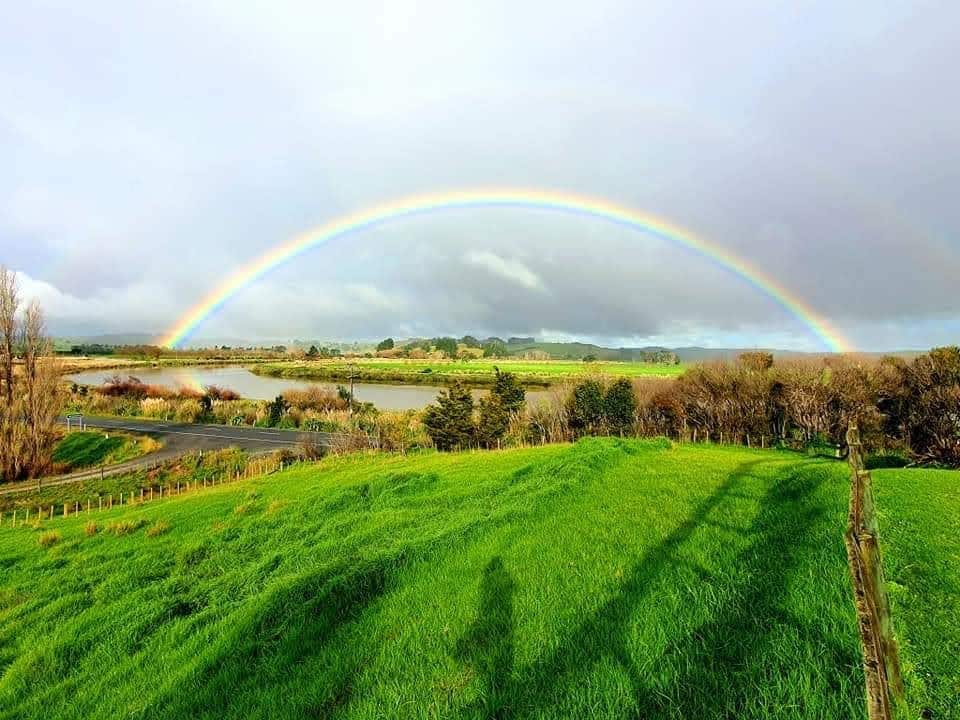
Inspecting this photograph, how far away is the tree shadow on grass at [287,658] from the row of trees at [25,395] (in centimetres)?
3189

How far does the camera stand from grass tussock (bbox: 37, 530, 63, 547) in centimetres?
1280

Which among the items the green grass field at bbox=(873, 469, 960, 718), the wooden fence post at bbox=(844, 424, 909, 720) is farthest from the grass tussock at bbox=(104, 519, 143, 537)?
the wooden fence post at bbox=(844, 424, 909, 720)

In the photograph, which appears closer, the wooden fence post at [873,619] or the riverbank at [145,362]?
the wooden fence post at [873,619]

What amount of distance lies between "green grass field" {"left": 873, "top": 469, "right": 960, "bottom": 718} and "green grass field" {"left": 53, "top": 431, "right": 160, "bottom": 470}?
122 feet

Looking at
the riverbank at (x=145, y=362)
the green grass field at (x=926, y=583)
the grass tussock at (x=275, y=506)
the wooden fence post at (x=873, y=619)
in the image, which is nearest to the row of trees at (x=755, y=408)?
the green grass field at (x=926, y=583)

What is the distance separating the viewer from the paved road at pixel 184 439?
1093 inches

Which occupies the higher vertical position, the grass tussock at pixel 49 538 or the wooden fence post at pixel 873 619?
the wooden fence post at pixel 873 619

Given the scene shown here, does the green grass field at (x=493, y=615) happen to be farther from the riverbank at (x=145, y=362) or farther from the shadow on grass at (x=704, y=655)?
the riverbank at (x=145, y=362)

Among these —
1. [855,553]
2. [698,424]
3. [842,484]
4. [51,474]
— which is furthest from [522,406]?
[855,553]

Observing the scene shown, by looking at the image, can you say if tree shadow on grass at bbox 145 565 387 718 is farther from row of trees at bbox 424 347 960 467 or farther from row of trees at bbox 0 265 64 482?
row of trees at bbox 0 265 64 482

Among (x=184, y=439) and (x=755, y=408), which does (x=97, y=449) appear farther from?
(x=755, y=408)

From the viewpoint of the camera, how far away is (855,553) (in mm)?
1919

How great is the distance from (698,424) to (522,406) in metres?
13.8

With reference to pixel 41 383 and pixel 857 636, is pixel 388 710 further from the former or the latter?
pixel 41 383
